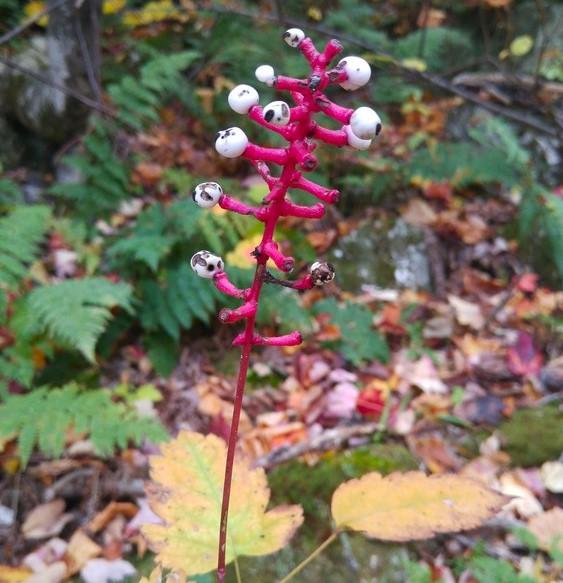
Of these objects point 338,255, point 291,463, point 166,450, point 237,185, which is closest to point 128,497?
point 291,463

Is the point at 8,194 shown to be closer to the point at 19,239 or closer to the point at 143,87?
the point at 19,239

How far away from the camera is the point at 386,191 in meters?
4.29

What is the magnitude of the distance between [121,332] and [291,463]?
48.4 inches

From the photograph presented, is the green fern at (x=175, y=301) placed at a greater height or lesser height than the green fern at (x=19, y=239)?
lesser

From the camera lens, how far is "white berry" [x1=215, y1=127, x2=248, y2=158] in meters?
0.71

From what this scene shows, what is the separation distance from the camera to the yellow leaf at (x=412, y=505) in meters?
1.10

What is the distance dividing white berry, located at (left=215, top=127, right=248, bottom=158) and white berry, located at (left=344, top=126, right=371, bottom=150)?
0.13 m

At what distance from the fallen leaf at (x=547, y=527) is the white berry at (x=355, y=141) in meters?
1.75

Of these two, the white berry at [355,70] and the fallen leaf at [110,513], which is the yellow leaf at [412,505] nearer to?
the white berry at [355,70]

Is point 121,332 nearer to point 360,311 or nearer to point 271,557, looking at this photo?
point 360,311

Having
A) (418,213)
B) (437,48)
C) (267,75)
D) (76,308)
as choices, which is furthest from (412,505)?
(437,48)

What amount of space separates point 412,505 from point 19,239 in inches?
87.0

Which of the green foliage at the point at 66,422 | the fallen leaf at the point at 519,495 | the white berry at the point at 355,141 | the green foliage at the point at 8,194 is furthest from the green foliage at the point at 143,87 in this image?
the white berry at the point at 355,141

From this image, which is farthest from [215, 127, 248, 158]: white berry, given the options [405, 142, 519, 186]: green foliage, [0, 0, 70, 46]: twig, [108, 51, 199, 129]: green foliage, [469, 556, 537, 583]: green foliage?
[405, 142, 519, 186]: green foliage
